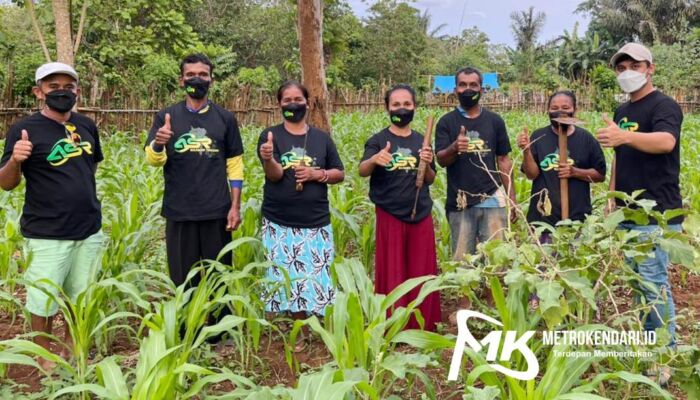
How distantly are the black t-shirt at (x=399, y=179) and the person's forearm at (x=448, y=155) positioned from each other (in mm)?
152

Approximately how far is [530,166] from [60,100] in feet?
8.98

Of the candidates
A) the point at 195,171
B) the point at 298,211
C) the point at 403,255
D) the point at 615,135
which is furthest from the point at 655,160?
the point at 195,171

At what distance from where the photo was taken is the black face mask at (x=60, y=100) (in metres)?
3.14

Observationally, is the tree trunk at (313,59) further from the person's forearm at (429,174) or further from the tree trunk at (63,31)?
the person's forearm at (429,174)

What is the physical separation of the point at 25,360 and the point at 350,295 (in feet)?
4.37

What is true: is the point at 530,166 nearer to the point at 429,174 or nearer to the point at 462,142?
the point at 462,142

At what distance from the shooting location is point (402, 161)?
360cm

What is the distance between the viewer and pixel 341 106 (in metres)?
22.5

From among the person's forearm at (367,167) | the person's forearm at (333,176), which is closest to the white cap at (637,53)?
the person's forearm at (367,167)

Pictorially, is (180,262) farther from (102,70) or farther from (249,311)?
(102,70)

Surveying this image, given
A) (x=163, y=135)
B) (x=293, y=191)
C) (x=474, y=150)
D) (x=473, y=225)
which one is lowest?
(x=473, y=225)

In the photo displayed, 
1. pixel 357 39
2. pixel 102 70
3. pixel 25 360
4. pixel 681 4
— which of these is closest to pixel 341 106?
pixel 357 39

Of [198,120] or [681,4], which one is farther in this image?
[681,4]

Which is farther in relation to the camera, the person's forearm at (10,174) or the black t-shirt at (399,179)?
the black t-shirt at (399,179)
